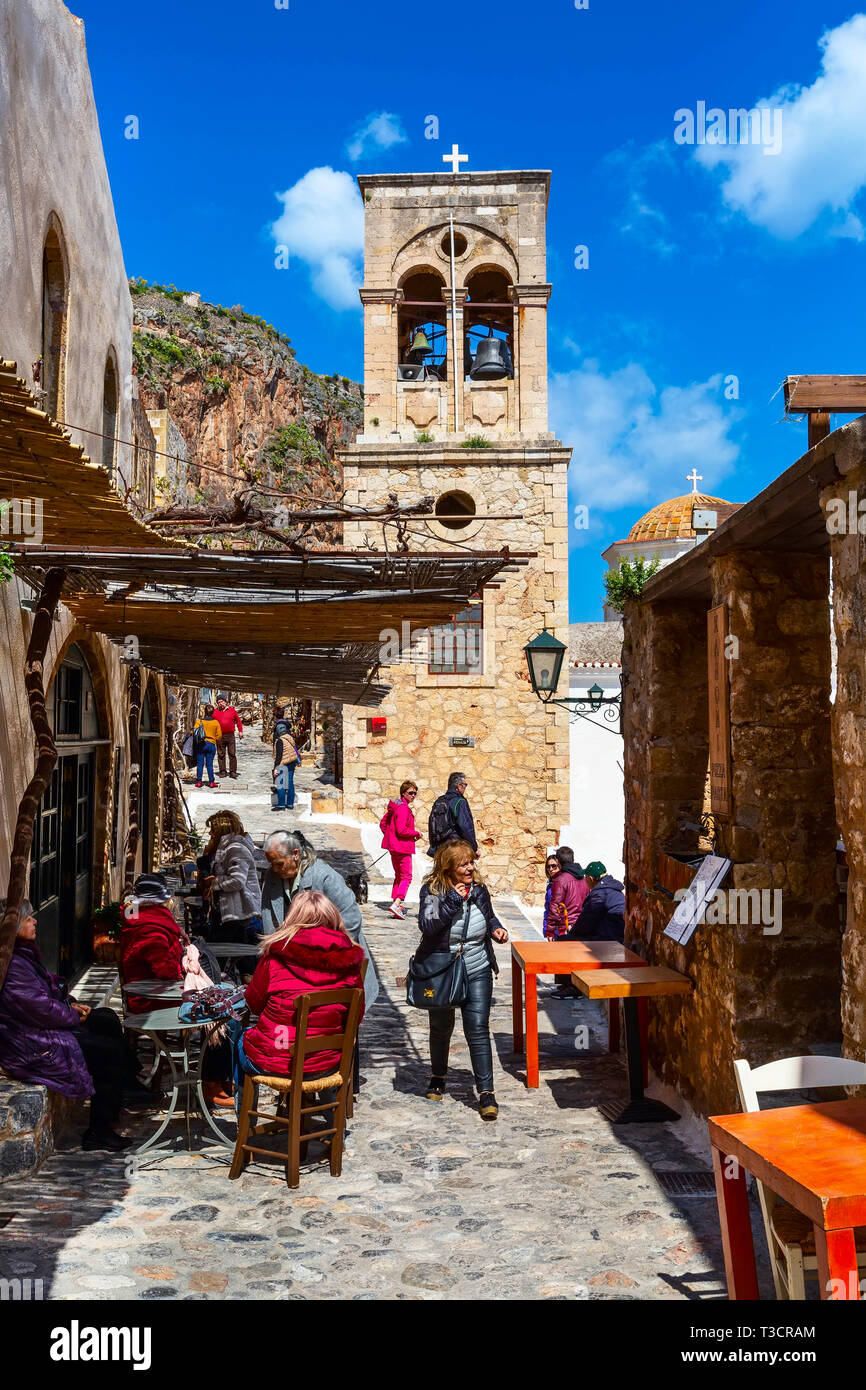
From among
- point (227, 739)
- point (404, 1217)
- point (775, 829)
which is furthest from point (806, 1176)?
point (227, 739)

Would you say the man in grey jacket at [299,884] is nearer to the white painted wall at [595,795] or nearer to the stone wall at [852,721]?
the stone wall at [852,721]

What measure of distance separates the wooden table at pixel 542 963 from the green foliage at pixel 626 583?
6.89 feet

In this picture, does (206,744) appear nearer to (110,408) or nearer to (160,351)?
(110,408)

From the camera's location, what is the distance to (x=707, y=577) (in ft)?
18.0

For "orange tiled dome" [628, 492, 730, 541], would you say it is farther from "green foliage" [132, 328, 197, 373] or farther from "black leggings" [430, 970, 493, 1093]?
"green foliage" [132, 328, 197, 373]

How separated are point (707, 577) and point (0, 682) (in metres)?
3.76

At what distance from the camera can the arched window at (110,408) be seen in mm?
9559

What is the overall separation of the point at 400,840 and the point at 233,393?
3183 centimetres

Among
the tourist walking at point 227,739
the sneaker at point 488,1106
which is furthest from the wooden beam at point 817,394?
the tourist walking at point 227,739

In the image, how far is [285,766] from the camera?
18.0 meters

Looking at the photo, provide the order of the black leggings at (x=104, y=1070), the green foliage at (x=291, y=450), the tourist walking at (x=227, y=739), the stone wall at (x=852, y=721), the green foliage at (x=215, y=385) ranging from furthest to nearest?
the green foliage at (x=291, y=450) < the green foliage at (x=215, y=385) < the tourist walking at (x=227, y=739) < the black leggings at (x=104, y=1070) < the stone wall at (x=852, y=721)

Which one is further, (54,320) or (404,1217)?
(54,320)
